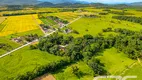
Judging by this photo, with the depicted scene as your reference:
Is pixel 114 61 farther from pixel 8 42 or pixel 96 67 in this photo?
pixel 8 42

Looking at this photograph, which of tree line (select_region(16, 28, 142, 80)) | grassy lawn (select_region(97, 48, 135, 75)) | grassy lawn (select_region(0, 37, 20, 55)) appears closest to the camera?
tree line (select_region(16, 28, 142, 80))

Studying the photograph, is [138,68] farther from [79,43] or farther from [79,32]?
[79,32]

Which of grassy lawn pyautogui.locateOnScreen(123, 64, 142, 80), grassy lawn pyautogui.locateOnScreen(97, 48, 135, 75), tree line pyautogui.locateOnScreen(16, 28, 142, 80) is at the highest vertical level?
tree line pyautogui.locateOnScreen(16, 28, 142, 80)

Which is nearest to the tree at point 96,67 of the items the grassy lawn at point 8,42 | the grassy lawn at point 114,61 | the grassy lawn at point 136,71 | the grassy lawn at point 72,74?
the grassy lawn at point 72,74

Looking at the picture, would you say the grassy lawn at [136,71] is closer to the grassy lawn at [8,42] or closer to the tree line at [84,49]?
the tree line at [84,49]

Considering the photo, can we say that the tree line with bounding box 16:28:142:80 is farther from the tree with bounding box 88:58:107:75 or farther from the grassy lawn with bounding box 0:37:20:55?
the grassy lawn with bounding box 0:37:20:55

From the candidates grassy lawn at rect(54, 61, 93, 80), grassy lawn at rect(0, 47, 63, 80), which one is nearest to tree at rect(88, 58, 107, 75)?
grassy lawn at rect(54, 61, 93, 80)

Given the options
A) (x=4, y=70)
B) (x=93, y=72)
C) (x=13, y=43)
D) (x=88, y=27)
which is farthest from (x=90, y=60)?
(x=88, y=27)
